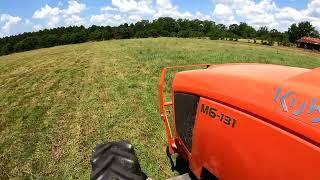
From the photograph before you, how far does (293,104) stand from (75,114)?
7400mm

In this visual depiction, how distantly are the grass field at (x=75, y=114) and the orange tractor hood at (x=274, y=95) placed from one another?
3.58 m

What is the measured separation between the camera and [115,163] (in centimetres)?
473

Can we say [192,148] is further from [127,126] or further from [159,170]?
[127,126]

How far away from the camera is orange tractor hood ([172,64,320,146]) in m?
2.85

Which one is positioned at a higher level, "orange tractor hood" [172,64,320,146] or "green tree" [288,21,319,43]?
"orange tractor hood" [172,64,320,146]

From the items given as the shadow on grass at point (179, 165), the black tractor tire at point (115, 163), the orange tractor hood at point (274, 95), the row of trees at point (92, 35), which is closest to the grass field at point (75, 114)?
the shadow on grass at point (179, 165)

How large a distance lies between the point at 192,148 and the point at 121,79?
8.18 m

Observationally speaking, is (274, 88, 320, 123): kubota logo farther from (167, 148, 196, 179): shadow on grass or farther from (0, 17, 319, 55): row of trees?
(0, 17, 319, 55): row of trees

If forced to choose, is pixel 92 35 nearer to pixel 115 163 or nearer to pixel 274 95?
pixel 115 163

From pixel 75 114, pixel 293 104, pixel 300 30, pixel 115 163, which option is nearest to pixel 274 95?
pixel 293 104

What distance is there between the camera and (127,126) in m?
9.01

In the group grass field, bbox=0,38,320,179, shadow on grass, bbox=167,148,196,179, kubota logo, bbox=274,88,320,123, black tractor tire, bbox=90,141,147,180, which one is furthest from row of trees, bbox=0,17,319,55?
kubota logo, bbox=274,88,320,123

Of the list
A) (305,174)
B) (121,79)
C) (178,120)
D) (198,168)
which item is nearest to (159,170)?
(178,120)

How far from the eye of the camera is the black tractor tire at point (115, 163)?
177 inches
